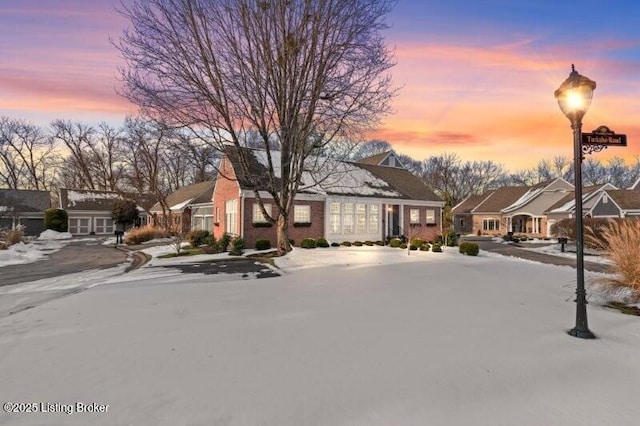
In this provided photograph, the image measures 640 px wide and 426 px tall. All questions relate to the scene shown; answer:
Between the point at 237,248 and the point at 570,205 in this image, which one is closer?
the point at 237,248

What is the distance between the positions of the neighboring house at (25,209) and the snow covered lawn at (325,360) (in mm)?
41094

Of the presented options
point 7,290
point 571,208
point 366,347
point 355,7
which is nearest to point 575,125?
point 366,347

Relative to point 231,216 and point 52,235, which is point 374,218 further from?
point 52,235

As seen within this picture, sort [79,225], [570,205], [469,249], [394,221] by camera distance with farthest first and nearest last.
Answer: [79,225]
[570,205]
[394,221]
[469,249]

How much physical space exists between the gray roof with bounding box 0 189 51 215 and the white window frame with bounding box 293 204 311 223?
118 ft

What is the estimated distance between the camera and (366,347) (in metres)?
4.11

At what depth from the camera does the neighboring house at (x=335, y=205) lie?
1852cm

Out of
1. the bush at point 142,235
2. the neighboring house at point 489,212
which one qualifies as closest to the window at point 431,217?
the neighboring house at point 489,212

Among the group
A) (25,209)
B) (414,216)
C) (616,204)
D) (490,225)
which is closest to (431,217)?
(414,216)

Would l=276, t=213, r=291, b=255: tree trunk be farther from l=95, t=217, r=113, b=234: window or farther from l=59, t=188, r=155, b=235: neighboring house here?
l=95, t=217, r=113, b=234: window

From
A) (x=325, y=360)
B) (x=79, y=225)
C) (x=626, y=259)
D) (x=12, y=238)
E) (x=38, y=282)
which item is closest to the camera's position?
(x=325, y=360)

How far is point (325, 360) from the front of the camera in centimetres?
375

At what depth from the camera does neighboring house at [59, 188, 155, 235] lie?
40406 millimetres

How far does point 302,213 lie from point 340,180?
3.34 metres
